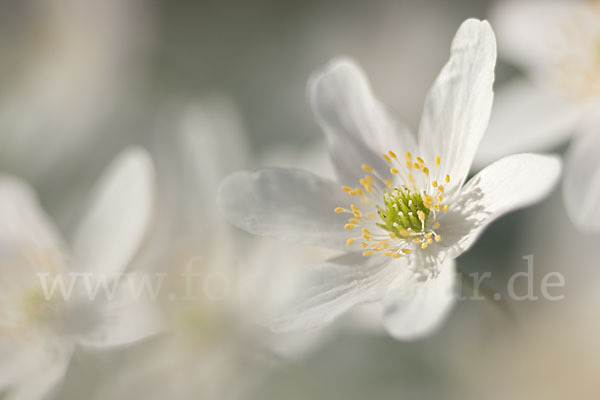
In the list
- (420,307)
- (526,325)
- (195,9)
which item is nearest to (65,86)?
(195,9)

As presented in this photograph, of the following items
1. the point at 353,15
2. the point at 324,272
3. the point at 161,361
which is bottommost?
the point at 161,361

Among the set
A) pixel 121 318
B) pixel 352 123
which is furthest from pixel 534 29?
pixel 121 318

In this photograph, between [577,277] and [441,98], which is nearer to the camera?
[441,98]

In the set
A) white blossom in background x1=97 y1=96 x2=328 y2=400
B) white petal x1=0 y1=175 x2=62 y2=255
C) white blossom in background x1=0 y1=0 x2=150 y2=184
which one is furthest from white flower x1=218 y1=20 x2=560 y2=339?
white blossom in background x1=0 y1=0 x2=150 y2=184

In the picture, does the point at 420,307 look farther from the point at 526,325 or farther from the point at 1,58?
the point at 1,58

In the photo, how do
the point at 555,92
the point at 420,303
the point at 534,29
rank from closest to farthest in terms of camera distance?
the point at 420,303 < the point at 555,92 < the point at 534,29

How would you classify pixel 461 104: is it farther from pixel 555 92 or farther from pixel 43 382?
pixel 43 382
